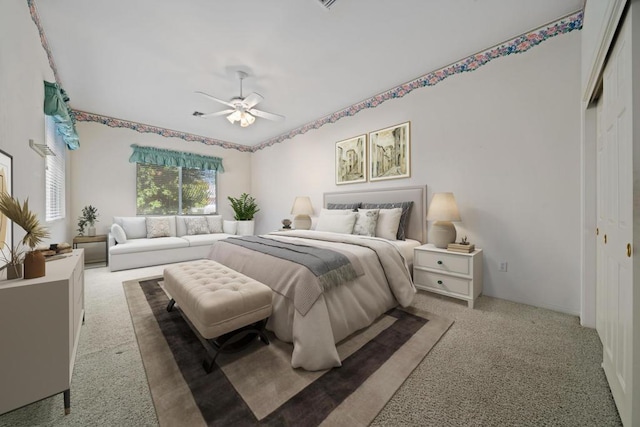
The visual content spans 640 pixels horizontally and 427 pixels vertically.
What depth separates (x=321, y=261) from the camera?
182 centimetres

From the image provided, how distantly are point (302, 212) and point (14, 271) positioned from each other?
357 centimetres

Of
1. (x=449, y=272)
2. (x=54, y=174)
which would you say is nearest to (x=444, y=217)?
(x=449, y=272)

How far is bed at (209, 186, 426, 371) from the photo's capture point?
59.7 inches

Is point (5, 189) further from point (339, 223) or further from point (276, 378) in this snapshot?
point (339, 223)

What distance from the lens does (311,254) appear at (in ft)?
6.52

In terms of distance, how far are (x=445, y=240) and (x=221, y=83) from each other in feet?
11.2

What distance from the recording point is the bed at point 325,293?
152cm

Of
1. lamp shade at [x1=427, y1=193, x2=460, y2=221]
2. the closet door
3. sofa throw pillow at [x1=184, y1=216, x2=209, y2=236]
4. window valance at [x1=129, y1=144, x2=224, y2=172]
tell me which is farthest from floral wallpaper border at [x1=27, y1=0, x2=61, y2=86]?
lamp shade at [x1=427, y1=193, x2=460, y2=221]

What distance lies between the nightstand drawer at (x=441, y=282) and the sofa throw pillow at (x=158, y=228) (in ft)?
15.1

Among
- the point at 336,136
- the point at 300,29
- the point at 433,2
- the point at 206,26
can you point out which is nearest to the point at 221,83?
the point at 206,26

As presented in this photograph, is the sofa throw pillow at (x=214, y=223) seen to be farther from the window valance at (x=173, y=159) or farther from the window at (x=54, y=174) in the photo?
the window at (x=54, y=174)

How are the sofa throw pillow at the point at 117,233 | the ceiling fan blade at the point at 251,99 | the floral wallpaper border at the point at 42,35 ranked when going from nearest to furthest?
1. the floral wallpaper border at the point at 42,35
2. the ceiling fan blade at the point at 251,99
3. the sofa throw pillow at the point at 117,233

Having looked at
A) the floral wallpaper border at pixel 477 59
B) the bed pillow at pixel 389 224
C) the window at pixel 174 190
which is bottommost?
the bed pillow at pixel 389 224

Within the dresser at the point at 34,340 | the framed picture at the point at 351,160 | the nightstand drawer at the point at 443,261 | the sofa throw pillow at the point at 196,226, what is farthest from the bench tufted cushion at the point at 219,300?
the sofa throw pillow at the point at 196,226
